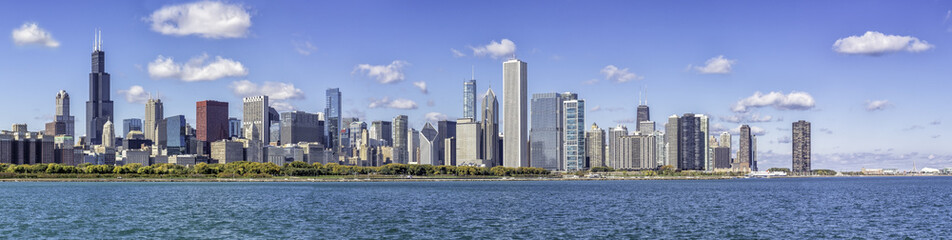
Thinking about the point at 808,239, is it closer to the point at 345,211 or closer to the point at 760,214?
the point at 760,214

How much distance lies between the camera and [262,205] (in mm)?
107625

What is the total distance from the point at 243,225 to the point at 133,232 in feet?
32.8

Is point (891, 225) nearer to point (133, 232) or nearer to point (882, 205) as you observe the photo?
point (882, 205)

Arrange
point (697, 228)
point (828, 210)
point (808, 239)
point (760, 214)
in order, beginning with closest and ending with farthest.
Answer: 1. point (808, 239)
2. point (697, 228)
3. point (760, 214)
4. point (828, 210)

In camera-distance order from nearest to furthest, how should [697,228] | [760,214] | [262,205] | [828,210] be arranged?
[697,228], [760,214], [828,210], [262,205]

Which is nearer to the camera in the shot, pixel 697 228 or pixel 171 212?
pixel 697 228

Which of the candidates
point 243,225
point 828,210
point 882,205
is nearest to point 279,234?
point 243,225

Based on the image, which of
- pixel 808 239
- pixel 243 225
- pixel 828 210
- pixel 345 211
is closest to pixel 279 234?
pixel 243 225

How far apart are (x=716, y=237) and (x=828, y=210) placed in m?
40.4

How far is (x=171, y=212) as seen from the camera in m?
92.9

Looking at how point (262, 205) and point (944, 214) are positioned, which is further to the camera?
point (262, 205)

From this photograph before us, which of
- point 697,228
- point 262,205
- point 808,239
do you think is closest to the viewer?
point 808,239

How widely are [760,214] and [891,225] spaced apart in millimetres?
15829

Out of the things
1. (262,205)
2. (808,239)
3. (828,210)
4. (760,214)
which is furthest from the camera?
(262,205)
